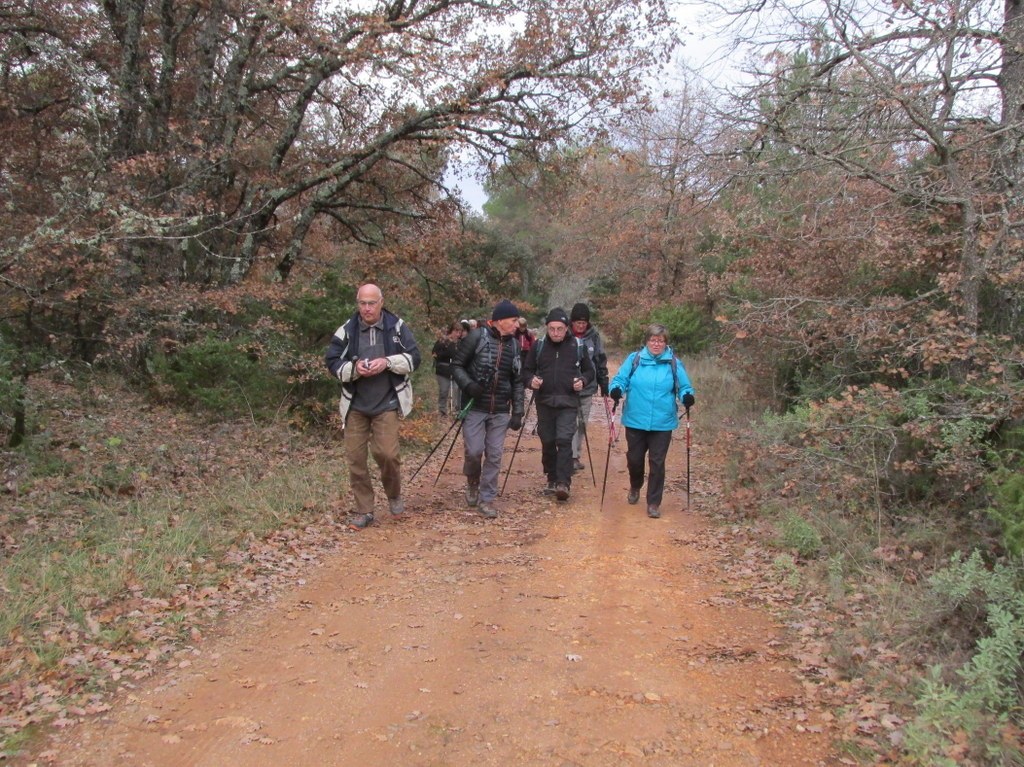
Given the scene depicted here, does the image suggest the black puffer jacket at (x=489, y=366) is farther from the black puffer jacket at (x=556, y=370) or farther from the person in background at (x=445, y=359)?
the person in background at (x=445, y=359)

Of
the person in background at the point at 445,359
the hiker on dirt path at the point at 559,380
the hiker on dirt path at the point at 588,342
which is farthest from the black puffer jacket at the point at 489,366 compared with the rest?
the person in background at the point at 445,359

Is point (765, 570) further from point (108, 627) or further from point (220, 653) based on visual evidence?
point (108, 627)

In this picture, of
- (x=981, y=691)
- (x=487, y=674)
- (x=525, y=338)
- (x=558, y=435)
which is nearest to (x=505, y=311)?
(x=558, y=435)

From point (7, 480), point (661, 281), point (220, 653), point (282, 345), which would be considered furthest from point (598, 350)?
point (661, 281)

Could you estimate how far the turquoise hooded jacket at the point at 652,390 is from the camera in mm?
7559

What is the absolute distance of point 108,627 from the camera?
4.56 metres

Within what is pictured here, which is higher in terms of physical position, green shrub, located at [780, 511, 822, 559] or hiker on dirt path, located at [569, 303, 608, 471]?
hiker on dirt path, located at [569, 303, 608, 471]

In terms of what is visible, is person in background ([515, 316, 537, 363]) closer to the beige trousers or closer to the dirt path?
the beige trousers

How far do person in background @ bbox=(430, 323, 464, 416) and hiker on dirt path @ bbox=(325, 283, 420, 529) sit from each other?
17.5 ft

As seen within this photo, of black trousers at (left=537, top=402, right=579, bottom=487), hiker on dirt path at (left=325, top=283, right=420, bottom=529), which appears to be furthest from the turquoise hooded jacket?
hiker on dirt path at (left=325, top=283, right=420, bottom=529)

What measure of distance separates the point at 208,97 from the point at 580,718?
11695mm

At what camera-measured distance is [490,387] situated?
24.5ft

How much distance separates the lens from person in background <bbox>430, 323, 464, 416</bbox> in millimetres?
12570

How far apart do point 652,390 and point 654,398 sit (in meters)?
0.08
